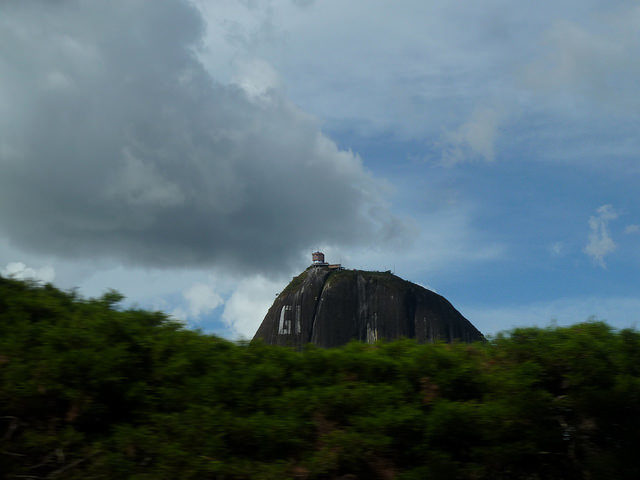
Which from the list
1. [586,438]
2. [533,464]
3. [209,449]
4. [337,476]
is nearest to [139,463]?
[209,449]

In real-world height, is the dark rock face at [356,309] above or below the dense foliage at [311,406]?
above

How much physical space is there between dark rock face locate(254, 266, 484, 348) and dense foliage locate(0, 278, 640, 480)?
75.5 ft

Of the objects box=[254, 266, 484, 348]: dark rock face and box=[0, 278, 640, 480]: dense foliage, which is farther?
box=[254, 266, 484, 348]: dark rock face

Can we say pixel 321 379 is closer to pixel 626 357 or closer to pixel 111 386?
pixel 111 386

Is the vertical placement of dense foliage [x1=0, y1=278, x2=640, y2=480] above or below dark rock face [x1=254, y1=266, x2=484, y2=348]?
below

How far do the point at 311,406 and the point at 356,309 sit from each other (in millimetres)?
33970

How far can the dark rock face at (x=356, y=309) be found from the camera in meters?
34.1

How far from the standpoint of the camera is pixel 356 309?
127 feet

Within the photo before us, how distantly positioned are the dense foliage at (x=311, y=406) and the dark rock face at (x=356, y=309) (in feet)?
75.5

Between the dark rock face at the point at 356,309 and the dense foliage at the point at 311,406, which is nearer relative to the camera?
the dense foliage at the point at 311,406

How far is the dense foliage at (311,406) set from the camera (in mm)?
4410

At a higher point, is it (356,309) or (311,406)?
(356,309)

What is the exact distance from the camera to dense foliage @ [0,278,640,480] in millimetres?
4410

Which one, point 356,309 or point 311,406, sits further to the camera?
point 356,309
